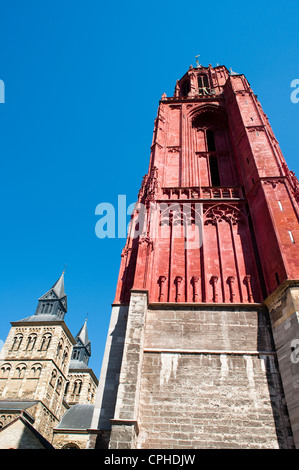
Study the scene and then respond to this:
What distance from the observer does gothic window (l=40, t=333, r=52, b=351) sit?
41.1m

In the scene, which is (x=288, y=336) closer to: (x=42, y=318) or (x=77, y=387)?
(x=42, y=318)

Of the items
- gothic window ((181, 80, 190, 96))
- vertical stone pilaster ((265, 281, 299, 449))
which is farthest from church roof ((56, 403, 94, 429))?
gothic window ((181, 80, 190, 96))

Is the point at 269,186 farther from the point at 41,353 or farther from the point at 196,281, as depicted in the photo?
the point at 41,353

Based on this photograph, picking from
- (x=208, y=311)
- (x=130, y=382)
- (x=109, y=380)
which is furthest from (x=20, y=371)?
(x=130, y=382)

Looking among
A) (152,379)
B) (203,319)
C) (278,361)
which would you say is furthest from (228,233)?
(152,379)

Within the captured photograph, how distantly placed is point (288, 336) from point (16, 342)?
40680 millimetres

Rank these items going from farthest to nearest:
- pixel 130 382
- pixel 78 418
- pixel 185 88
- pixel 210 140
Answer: pixel 78 418 → pixel 185 88 → pixel 210 140 → pixel 130 382

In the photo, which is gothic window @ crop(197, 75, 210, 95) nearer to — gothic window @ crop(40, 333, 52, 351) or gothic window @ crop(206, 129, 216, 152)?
gothic window @ crop(206, 129, 216, 152)

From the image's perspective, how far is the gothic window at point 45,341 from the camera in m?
41.1

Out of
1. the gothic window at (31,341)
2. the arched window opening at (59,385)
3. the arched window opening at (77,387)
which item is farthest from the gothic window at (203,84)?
the arched window opening at (77,387)

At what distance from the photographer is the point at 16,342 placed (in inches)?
1660

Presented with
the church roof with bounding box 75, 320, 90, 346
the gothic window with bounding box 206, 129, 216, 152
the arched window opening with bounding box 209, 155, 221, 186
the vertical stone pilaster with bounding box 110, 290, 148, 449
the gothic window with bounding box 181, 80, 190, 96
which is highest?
the church roof with bounding box 75, 320, 90, 346

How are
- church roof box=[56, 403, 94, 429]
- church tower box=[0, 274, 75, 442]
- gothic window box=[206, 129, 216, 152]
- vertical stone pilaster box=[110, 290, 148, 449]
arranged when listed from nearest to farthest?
vertical stone pilaster box=[110, 290, 148, 449] < gothic window box=[206, 129, 216, 152] < church roof box=[56, 403, 94, 429] < church tower box=[0, 274, 75, 442]

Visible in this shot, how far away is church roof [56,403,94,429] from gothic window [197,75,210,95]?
105ft
